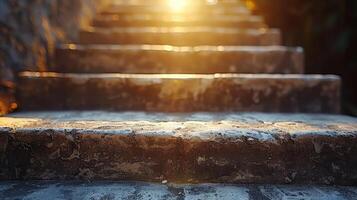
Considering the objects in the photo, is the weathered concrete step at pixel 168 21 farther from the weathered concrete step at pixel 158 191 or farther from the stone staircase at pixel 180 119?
the weathered concrete step at pixel 158 191

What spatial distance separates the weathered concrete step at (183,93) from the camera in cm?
143

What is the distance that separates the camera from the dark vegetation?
2.54 meters

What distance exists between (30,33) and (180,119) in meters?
0.93

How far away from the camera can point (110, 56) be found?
1783 millimetres

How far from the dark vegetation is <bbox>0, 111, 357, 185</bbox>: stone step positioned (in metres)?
1.69

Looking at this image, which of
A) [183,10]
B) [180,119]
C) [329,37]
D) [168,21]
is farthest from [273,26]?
[180,119]

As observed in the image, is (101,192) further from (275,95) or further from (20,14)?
(20,14)

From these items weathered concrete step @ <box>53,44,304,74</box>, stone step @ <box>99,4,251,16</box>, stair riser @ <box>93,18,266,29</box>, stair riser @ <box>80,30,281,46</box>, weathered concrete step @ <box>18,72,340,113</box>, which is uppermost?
stone step @ <box>99,4,251,16</box>

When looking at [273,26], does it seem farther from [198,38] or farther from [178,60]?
[178,60]

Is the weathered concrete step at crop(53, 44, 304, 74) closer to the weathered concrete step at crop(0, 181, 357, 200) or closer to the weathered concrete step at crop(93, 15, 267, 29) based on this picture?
the weathered concrete step at crop(93, 15, 267, 29)

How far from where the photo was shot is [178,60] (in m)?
1.77

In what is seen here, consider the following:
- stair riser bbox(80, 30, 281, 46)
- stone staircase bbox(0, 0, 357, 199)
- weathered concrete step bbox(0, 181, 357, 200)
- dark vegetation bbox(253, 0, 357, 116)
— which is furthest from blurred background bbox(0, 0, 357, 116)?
weathered concrete step bbox(0, 181, 357, 200)

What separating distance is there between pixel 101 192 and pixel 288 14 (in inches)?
125

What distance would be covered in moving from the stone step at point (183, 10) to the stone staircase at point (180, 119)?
29.0 inches
